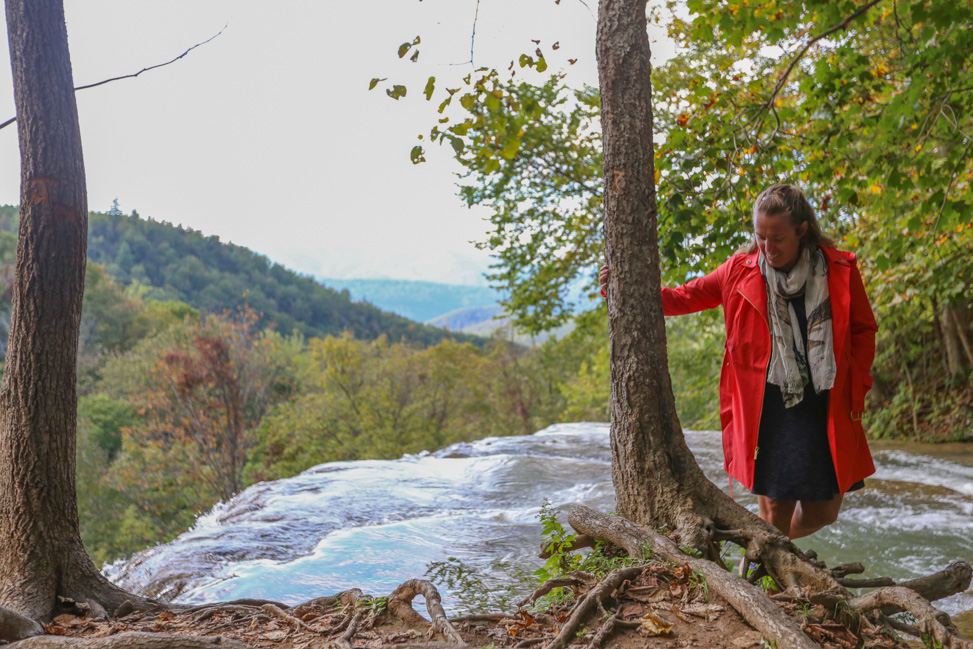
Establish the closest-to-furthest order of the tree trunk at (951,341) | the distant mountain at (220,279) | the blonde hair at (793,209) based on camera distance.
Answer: the blonde hair at (793,209), the tree trunk at (951,341), the distant mountain at (220,279)

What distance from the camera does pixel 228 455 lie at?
2644 centimetres

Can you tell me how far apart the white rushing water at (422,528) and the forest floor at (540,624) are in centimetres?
190

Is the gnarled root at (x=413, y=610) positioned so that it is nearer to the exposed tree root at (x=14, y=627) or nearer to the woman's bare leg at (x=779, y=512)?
the exposed tree root at (x=14, y=627)

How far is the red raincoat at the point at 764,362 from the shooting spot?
3145mm

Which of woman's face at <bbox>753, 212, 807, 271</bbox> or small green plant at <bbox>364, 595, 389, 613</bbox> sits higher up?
woman's face at <bbox>753, 212, 807, 271</bbox>

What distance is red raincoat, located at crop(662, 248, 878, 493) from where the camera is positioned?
314 cm

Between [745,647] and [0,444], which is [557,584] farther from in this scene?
[0,444]

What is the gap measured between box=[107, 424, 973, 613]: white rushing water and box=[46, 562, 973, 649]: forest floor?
190 cm

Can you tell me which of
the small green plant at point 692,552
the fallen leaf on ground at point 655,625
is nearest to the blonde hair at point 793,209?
the small green plant at point 692,552

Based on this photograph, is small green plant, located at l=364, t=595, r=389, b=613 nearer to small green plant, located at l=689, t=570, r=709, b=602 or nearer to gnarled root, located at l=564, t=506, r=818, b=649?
gnarled root, located at l=564, t=506, r=818, b=649

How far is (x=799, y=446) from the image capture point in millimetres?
3268

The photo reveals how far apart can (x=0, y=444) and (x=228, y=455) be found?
79.4ft

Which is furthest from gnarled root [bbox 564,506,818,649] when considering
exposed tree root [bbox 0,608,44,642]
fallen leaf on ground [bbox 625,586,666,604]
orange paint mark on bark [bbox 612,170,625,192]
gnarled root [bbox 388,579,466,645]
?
exposed tree root [bbox 0,608,44,642]

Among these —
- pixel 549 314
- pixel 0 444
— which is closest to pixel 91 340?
pixel 549 314
